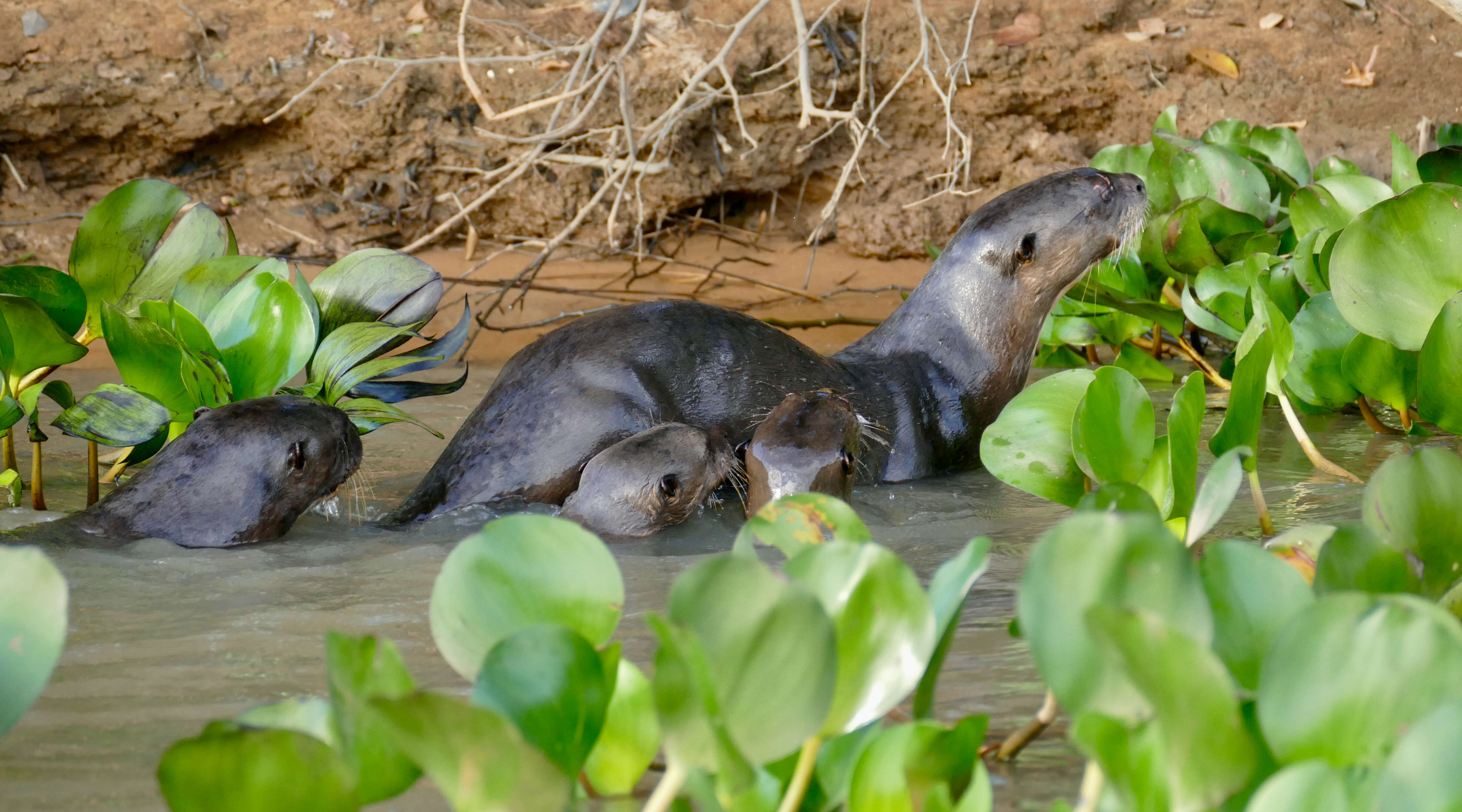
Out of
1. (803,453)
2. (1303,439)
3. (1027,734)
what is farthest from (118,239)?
(1303,439)

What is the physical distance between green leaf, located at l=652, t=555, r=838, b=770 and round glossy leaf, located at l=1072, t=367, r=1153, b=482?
794 mm

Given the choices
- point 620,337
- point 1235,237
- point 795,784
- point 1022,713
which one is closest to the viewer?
point 795,784

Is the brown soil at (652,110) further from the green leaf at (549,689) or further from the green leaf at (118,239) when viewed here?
the green leaf at (549,689)

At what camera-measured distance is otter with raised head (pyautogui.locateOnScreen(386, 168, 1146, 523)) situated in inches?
106

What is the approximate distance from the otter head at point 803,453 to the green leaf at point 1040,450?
0.67 metres

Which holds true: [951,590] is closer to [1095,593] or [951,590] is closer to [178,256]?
[1095,593]

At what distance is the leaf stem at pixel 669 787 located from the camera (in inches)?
32.0

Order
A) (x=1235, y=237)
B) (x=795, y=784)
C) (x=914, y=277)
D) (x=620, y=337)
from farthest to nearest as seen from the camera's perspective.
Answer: (x=914, y=277) → (x=1235, y=237) → (x=620, y=337) → (x=795, y=784)

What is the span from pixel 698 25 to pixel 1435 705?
582 cm

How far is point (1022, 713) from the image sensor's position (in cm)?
133

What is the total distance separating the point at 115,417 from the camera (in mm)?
2312

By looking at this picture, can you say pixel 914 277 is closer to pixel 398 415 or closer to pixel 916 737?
pixel 398 415

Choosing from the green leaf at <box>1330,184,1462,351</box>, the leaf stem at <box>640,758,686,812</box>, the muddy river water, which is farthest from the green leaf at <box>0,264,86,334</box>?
the green leaf at <box>1330,184,1462,351</box>

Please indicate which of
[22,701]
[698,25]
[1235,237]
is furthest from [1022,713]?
[698,25]
